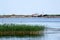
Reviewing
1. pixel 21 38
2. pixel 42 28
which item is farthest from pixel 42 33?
pixel 21 38

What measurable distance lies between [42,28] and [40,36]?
1357mm

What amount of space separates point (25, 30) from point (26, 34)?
449mm

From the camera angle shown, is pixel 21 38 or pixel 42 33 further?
pixel 42 33

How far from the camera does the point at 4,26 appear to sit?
2819cm

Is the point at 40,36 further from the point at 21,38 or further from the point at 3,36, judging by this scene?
the point at 3,36

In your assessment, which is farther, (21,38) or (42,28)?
(42,28)

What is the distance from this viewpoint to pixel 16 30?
90.4 ft

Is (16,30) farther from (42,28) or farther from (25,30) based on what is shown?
(42,28)

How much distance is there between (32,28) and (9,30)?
2.34 metres

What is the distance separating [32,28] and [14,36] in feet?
6.56

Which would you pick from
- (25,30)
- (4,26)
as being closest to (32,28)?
(25,30)

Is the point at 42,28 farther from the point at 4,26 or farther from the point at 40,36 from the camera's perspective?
the point at 4,26

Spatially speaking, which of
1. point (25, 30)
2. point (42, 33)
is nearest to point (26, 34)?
point (25, 30)

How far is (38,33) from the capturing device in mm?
27625
